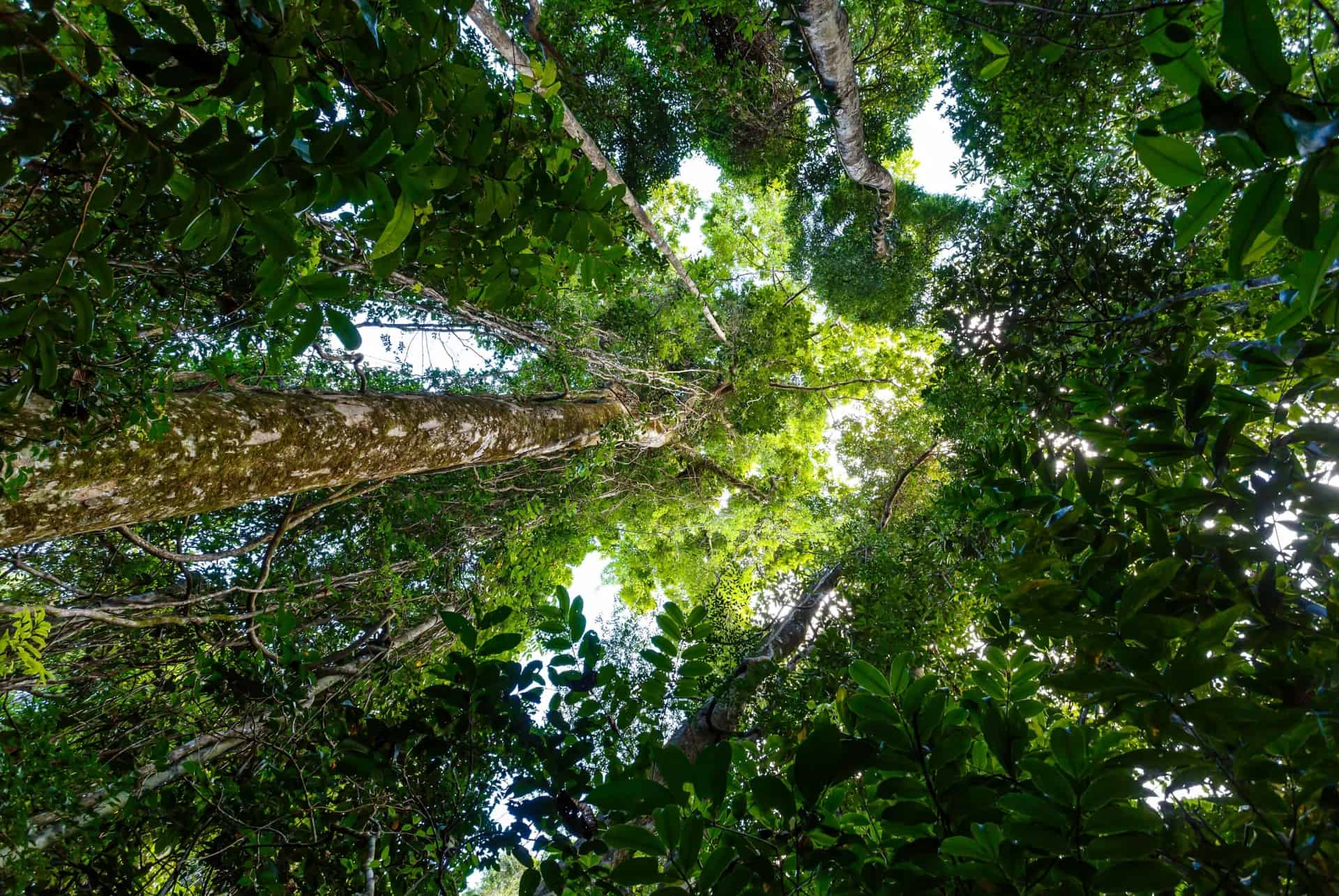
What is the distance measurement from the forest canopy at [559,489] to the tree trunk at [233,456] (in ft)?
0.04

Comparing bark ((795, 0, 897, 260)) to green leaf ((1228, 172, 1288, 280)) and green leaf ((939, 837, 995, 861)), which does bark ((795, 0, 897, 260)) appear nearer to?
green leaf ((1228, 172, 1288, 280))

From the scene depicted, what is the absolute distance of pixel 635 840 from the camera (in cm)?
85

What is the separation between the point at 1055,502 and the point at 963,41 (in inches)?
199

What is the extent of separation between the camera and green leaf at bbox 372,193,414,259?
2.81ft

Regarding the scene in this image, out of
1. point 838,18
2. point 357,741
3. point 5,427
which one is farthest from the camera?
point 838,18

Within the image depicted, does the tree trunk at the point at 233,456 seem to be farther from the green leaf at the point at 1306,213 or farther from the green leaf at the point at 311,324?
the green leaf at the point at 1306,213

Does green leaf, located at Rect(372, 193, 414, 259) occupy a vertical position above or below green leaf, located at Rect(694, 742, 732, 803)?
above

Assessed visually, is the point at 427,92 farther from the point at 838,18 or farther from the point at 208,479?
the point at 838,18

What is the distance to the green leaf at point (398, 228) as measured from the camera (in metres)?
0.86

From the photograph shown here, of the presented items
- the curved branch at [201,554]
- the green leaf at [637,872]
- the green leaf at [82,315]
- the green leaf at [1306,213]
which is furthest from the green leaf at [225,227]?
the curved branch at [201,554]

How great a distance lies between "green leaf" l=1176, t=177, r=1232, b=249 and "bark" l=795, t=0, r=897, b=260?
13.9 feet

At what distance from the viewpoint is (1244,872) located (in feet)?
2.97

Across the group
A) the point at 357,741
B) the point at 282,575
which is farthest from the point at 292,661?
the point at 282,575

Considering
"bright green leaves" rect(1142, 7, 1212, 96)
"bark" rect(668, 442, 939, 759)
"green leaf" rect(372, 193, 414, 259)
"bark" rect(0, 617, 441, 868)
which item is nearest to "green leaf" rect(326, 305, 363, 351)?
"green leaf" rect(372, 193, 414, 259)
